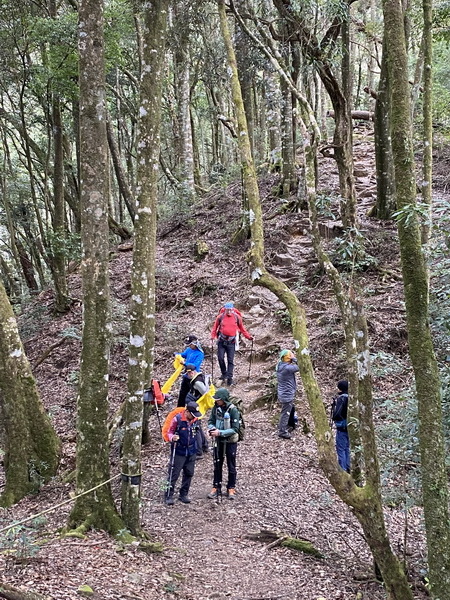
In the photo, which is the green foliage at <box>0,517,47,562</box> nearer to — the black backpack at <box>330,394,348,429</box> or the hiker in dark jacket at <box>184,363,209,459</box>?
the hiker in dark jacket at <box>184,363,209,459</box>

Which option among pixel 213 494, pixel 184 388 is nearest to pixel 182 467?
pixel 213 494

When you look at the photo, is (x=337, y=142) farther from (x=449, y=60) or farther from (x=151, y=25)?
(x=449, y=60)

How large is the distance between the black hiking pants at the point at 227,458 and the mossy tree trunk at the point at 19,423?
2.86 meters

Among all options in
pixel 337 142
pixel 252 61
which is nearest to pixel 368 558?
pixel 337 142

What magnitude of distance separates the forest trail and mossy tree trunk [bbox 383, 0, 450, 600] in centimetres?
188

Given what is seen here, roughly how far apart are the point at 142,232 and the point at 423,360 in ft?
13.0

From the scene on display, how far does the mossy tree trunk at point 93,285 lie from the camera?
6414 mm

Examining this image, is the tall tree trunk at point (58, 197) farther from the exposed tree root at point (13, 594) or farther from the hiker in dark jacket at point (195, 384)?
the exposed tree root at point (13, 594)

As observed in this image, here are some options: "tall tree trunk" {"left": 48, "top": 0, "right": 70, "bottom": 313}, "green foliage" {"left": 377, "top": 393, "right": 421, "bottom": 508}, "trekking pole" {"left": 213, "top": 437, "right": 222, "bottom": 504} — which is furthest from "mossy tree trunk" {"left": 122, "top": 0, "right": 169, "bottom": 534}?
"tall tree trunk" {"left": 48, "top": 0, "right": 70, "bottom": 313}

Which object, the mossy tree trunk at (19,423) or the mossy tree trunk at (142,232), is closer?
the mossy tree trunk at (142,232)

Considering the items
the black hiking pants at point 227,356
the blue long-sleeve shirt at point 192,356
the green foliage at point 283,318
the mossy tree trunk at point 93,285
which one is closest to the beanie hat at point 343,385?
the blue long-sleeve shirt at point 192,356

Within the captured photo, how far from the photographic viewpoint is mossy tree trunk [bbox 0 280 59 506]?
816 cm

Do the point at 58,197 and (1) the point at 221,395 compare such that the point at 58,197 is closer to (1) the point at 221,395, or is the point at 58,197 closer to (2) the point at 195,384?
(2) the point at 195,384

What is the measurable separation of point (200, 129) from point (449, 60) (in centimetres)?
1717
